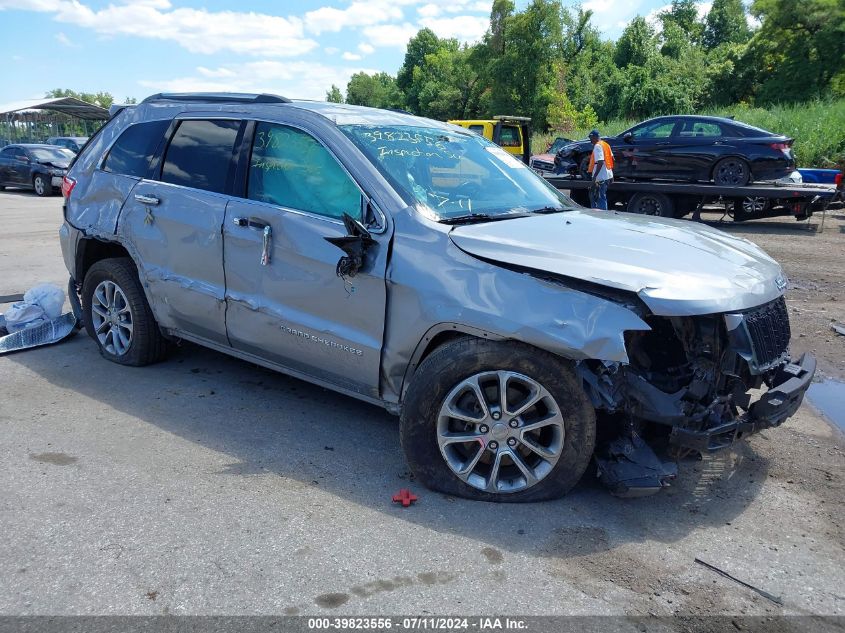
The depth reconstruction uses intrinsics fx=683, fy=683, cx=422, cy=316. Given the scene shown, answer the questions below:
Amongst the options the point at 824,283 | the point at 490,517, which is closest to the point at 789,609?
the point at 490,517

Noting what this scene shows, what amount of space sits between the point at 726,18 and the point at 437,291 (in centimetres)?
7632

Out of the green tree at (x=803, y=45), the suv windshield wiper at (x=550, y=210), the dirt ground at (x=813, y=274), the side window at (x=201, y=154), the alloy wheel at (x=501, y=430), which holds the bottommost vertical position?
the dirt ground at (x=813, y=274)

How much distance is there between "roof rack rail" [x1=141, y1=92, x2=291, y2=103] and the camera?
4398 mm

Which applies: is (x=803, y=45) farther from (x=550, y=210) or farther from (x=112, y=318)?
(x=112, y=318)

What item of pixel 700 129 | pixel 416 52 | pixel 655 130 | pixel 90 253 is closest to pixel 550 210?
pixel 90 253

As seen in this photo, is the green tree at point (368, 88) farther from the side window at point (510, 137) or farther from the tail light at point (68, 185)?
the tail light at point (68, 185)

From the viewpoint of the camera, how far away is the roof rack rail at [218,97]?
4.40 m

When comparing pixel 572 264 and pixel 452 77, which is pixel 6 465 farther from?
pixel 452 77

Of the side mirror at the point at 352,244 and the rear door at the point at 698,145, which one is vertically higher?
the rear door at the point at 698,145

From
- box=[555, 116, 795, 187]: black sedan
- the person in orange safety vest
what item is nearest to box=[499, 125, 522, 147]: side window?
box=[555, 116, 795, 187]: black sedan

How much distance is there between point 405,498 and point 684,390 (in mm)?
1449

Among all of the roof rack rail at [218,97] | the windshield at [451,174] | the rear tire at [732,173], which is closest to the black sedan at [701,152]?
the rear tire at [732,173]

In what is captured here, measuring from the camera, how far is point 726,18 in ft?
221

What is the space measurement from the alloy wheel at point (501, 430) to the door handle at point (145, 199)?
8.67 ft
